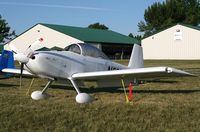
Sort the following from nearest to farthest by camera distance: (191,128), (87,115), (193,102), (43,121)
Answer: (191,128)
(43,121)
(87,115)
(193,102)

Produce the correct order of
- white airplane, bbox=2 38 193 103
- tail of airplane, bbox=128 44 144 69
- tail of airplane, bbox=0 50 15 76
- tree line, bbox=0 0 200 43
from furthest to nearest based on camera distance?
tree line, bbox=0 0 200 43 → tail of airplane, bbox=0 50 15 76 → tail of airplane, bbox=128 44 144 69 → white airplane, bbox=2 38 193 103

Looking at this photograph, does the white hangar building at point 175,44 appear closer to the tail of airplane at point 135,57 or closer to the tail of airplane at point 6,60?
the tail of airplane at point 6,60

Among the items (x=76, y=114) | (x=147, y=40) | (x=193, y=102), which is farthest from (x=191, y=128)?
(x=147, y=40)

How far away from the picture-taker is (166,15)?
8850cm

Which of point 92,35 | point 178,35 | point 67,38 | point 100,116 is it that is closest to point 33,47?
point 100,116

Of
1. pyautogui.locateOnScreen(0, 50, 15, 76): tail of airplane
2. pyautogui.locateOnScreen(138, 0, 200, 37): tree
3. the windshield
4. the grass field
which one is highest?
pyautogui.locateOnScreen(138, 0, 200, 37): tree

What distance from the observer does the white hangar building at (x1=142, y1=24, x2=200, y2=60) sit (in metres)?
53.5

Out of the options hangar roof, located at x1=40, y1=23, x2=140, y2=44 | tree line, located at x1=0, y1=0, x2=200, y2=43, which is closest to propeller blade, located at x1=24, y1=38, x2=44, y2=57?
hangar roof, located at x1=40, y1=23, x2=140, y2=44

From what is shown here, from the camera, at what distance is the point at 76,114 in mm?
7582

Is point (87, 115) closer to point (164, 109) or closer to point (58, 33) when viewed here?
point (164, 109)

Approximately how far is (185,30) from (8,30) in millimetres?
57028

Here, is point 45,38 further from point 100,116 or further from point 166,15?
point 100,116

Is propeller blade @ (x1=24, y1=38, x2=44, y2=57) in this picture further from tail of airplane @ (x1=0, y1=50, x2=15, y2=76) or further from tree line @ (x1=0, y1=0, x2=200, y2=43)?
tree line @ (x1=0, y1=0, x2=200, y2=43)

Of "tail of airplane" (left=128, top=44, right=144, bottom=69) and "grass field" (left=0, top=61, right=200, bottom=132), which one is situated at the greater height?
"tail of airplane" (left=128, top=44, right=144, bottom=69)
